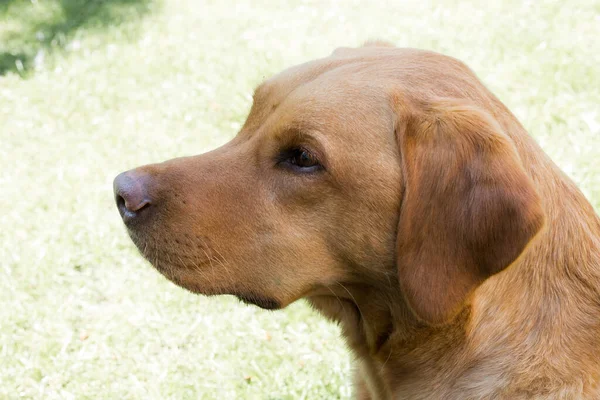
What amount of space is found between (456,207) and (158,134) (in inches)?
233

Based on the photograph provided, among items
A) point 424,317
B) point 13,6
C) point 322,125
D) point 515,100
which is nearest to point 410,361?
point 424,317

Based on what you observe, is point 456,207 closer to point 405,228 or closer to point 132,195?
point 405,228

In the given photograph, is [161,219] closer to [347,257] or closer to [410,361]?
[347,257]

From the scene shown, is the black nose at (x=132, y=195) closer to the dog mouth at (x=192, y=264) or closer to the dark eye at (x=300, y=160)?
the dog mouth at (x=192, y=264)

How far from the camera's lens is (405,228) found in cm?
297

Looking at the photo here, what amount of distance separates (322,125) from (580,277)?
125cm

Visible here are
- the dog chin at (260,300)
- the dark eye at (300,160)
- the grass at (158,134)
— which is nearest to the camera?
the dark eye at (300,160)

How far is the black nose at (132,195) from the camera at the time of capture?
3186mm

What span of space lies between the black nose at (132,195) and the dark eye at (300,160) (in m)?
0.60

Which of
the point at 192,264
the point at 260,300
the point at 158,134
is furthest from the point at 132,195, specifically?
the point at 158,134

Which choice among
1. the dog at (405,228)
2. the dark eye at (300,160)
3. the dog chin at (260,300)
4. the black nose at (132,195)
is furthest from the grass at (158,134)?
the dark eye at (300,160)

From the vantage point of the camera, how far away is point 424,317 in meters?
2.96

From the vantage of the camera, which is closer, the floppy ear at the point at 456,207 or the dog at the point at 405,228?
the floppy ear at the point at 456,207

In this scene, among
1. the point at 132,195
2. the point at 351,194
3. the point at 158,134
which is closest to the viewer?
the point at 351,194
